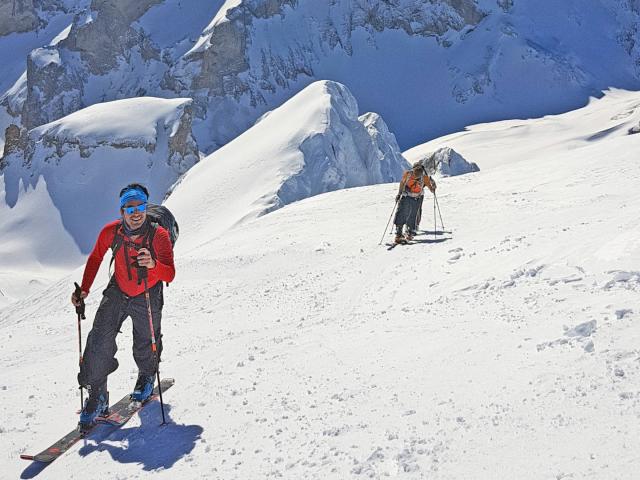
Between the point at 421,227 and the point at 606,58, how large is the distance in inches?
4214

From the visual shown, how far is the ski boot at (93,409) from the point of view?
5.44 meters

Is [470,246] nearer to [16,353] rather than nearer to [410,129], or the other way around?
[16,353]

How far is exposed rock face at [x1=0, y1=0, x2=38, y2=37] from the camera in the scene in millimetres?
123812

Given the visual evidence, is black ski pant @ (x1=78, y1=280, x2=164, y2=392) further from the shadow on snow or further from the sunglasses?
the sunglasses

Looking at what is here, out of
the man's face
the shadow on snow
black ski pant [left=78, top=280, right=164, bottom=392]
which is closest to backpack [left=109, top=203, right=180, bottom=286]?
the man's face

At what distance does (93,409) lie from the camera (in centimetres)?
555

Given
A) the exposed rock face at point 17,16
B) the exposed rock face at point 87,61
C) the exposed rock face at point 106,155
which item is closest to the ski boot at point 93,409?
the exposed rock face at point 106,155

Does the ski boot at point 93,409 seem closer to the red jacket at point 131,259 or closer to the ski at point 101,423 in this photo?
the ski at point 101,423

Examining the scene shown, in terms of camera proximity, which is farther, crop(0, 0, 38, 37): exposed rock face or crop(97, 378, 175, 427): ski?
crop(0, 0, 38, 37): exposed rock face

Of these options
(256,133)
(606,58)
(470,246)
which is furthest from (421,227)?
(606,58)

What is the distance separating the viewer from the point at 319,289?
10523mm

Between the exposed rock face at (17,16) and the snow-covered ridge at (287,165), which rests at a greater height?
the exposed rock face at (17,16)

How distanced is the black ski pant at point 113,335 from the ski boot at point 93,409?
0.06m

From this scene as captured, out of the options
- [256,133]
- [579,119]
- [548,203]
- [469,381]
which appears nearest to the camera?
[469,381]
